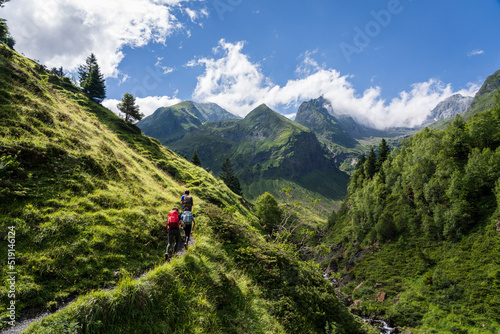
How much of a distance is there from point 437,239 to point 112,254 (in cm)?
7925

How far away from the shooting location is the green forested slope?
140ft

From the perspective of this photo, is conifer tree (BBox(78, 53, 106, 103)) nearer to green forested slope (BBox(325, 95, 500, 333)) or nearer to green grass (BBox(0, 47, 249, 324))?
green grass (BBox(0, 47, 249, 324))

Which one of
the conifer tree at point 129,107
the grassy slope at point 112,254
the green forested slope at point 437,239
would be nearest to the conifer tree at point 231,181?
the conifer tree at point 129,107

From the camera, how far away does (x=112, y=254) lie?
11.2 metres

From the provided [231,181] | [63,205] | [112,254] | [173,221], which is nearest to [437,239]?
[231,181]

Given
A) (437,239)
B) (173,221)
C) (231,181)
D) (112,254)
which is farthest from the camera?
(231,181)

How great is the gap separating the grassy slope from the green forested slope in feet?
143

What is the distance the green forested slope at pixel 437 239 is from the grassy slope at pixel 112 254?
43.5 metres

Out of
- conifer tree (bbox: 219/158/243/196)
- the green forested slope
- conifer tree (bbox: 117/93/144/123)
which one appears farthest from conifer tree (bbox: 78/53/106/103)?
the green forested slope

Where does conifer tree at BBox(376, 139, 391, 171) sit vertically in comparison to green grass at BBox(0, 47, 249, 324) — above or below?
above

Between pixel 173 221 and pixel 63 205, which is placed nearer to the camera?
pixel 63 205

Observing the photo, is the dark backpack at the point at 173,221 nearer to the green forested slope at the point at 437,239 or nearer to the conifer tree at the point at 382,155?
the green forested slope at the point at 437,239

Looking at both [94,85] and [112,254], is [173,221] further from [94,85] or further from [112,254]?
[94,85]

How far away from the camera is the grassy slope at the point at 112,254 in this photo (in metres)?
8.09
